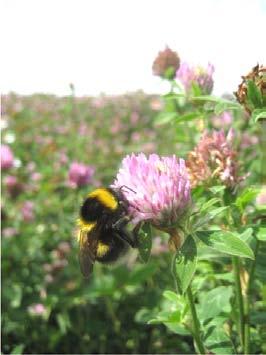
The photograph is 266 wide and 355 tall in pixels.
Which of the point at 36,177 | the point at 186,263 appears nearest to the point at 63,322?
the point at 36,177

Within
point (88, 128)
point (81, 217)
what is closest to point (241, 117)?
point (81, 217)

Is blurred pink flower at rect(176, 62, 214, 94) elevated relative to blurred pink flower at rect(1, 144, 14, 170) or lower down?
elevated

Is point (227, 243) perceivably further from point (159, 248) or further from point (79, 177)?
point (159, 248)

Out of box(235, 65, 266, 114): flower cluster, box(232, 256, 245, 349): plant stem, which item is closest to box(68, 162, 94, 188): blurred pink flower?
box(232, 256, 245, 349): plant stem

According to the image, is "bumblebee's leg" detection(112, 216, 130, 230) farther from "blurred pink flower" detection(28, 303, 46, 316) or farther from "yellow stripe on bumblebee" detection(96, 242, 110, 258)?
"blurred pink flower" detection(28, 303, 46, 316)

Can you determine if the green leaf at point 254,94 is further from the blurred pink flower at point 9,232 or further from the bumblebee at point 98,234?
the blurred pink flower at point 9,232
